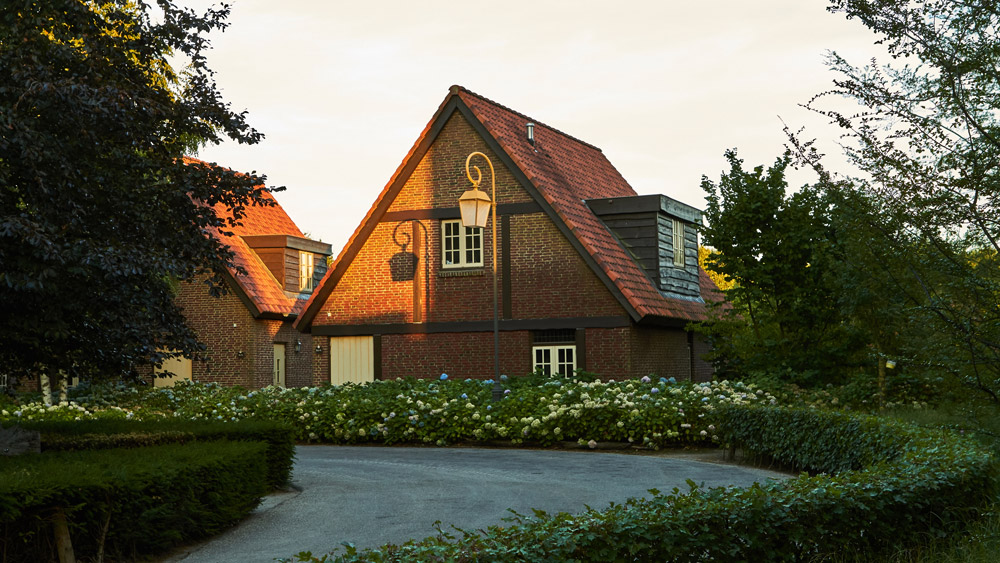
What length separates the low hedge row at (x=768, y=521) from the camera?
19.9ft

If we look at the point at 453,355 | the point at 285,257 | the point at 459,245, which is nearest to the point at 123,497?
the point at 453,355

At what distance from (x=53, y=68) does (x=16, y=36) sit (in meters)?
0.70

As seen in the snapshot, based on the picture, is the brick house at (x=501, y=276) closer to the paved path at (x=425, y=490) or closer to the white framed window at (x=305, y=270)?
the paved path at (x=425, y=490)

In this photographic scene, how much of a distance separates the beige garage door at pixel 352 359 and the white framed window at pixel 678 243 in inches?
331

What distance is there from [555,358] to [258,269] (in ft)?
44.6

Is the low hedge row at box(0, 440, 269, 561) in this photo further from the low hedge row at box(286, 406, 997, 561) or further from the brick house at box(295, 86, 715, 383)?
the brick house at box(295, 86, 715, 383)

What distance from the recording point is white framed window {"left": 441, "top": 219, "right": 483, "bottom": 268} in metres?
25.9

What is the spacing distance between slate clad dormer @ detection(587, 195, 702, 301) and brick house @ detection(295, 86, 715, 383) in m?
0.04

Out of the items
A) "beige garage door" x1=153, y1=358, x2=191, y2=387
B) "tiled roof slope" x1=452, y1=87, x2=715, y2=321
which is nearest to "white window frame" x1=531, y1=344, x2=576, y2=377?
"tiled roof slope" x1=452, y1=87, x2=715, y2=321

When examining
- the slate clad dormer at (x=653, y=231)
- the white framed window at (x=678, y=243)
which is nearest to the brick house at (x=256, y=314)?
the slate clad dormer at (x=653, y=231)

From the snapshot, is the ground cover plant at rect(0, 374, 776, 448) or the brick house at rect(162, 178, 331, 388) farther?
the brick house at rect(162, 178, 331, 388)

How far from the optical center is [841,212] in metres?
8.85

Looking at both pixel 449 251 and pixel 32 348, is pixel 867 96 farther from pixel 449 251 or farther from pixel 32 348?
pixel 449 251

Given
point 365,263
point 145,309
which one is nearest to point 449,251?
point 365,263
